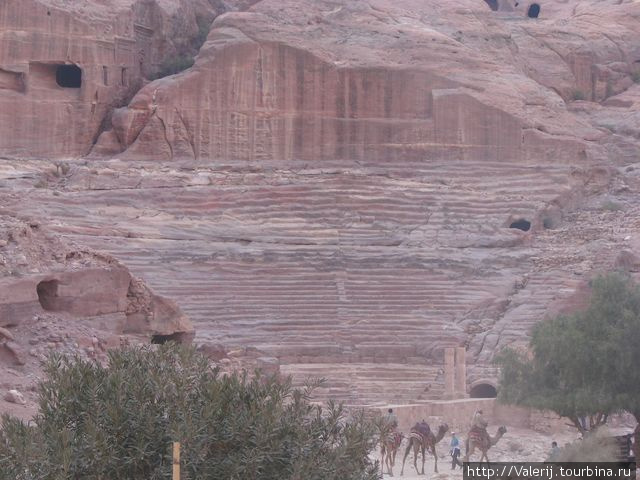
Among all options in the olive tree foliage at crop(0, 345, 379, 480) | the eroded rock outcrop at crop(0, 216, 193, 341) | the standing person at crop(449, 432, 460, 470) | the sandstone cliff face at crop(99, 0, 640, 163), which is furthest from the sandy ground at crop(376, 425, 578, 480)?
the sandstone cliff face at crop(99, 0, 640, 163)

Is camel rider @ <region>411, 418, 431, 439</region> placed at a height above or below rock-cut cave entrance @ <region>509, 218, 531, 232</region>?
below

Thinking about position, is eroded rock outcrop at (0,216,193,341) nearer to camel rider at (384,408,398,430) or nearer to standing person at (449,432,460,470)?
camel rider at (384,408,398,430)

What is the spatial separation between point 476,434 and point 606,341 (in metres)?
2.72

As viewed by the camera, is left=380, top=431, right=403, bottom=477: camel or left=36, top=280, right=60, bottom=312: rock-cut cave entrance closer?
left=36, top=280, right=60, bottom=312: rock-cut cave entrance

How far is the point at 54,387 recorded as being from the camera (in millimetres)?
8977

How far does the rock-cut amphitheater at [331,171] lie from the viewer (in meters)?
32.7

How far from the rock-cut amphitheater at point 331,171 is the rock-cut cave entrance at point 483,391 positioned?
157 millimetres

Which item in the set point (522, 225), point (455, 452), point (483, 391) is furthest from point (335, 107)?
point (455, 452)

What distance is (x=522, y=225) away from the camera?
41188 millimetres

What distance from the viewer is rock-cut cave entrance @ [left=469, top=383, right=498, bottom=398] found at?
29.2 meters

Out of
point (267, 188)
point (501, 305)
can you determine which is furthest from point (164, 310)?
point (267, 188)

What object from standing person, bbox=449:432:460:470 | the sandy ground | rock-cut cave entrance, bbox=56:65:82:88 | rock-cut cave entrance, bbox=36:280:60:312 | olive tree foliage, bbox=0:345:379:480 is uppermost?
rock-cut cave entrance, bbox=56:65:82:88

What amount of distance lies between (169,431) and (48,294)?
330 inches
